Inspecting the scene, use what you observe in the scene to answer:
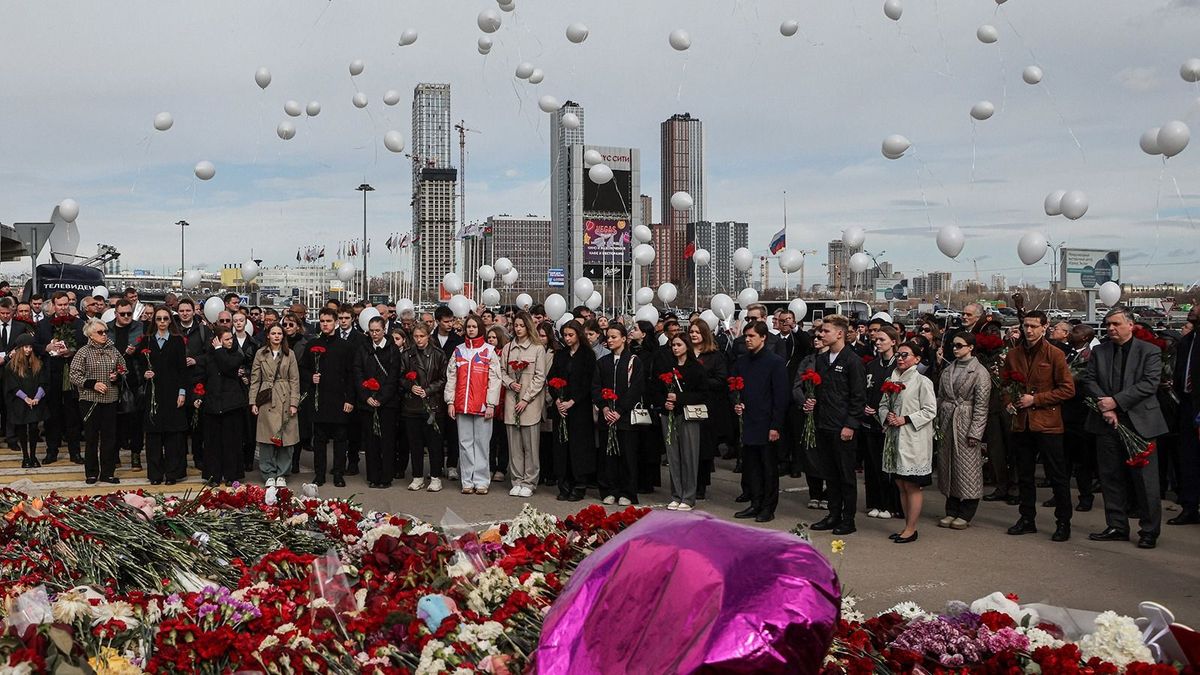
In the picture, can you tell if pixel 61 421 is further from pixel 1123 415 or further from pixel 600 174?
pixel 1123 415

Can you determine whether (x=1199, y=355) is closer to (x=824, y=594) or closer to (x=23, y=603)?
(x=824, y=594)

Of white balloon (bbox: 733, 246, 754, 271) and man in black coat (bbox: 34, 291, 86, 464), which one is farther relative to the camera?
white balloon (bbox: 733, 246, 754, 271)

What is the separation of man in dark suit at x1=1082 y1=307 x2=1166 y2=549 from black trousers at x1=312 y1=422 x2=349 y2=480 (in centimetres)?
792

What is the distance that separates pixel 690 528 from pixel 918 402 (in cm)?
676

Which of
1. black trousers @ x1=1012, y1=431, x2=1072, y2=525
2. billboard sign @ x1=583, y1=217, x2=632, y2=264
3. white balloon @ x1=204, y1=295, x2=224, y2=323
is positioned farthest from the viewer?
billboard sign @ x1=583, y1=217, x2=632, y2=264

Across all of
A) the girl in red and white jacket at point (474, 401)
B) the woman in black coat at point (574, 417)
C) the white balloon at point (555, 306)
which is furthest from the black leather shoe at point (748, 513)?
the white balloon at point (555, 306)

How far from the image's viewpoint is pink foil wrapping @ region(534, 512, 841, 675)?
7.25ft

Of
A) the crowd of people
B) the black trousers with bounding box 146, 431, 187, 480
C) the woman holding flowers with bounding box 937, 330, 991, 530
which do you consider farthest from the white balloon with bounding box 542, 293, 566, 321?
the woman holding flowers with bounding box 937, 330, 991, 530

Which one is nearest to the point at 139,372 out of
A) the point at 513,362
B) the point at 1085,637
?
the point at 513,362

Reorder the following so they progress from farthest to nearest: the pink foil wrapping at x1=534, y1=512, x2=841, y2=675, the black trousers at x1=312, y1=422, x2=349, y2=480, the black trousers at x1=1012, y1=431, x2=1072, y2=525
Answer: the black trousers at x1=312, y1=422, x2=349, y2=480 < the black trousers at x1=1012, y1=431, x2=1072, y2=525 < the pink foil wrapping at x1=534, y1=512, x2=841, y2=675

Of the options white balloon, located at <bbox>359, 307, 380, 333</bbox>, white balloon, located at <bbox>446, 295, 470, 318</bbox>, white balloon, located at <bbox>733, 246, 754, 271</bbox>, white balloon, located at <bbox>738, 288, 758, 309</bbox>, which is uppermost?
white balloon, located at <bbox>733, 246, 754, 271</bbox>

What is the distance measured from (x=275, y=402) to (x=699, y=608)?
9920 mm

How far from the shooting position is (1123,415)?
869 centimetres

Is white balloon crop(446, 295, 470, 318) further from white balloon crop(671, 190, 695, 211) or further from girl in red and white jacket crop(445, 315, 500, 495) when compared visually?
white balloon crop(671, 190, 695, 211)
